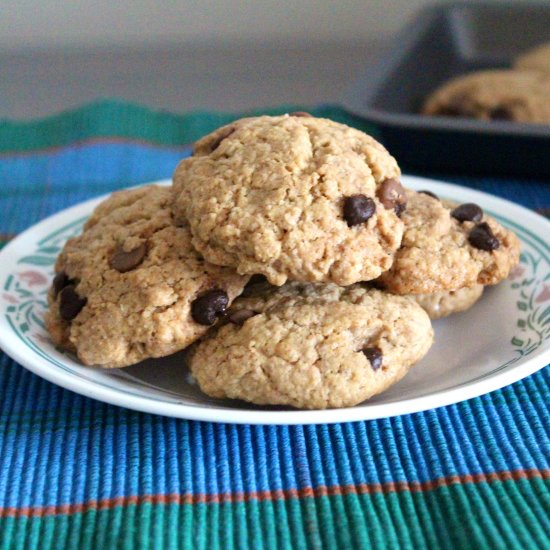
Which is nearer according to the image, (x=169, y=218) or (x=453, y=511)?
(x=453, y=511)

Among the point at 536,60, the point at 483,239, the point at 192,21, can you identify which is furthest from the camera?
the point at 192,21

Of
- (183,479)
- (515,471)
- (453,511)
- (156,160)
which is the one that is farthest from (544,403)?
(156,160)

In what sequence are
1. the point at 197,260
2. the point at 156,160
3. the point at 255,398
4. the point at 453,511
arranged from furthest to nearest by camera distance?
the point at 156,160 → the point at 197,260 → the point at 255,398 → the point at 453,511

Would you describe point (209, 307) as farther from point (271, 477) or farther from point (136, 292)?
point (271, 477)

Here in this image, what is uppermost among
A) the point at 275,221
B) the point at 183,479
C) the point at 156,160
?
the point at 275,221

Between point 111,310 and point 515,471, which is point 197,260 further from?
point 515,471

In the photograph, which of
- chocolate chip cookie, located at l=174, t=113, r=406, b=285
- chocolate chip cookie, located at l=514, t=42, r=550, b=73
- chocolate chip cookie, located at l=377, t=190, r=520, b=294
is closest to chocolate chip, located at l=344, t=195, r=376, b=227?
chocolate chip cookie, located at l=174, t=113, r=406, b=285

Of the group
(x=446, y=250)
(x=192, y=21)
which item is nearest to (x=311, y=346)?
(x=446, y=250)
